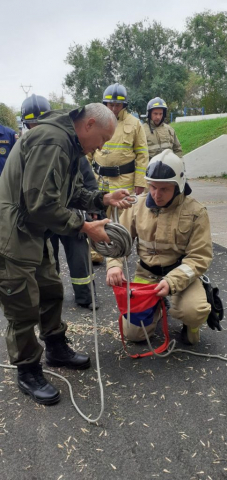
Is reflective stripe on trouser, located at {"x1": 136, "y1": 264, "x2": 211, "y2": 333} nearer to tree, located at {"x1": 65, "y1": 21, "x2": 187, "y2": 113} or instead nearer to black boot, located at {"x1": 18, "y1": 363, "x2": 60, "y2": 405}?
black boot, located at {"x1": 18, "y1": 363, "x2": 60, "y2": 405}

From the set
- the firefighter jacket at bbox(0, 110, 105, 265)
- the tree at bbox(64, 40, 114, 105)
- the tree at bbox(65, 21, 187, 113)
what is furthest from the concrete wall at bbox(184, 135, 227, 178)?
the tree at bbox(64, 40, 114, 105)

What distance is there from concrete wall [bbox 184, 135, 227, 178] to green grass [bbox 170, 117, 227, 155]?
2.77 metres

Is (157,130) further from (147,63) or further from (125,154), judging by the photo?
(147,63)

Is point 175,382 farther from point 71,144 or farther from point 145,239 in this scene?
point 71,144

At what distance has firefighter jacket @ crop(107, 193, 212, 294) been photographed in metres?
3.30

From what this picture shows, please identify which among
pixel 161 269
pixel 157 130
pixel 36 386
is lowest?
pixel 36 386

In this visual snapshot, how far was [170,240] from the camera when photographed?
3443 mm

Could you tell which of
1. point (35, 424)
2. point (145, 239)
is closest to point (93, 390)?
point (35, 424)

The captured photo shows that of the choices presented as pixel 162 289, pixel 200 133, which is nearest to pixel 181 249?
pixel 162 289

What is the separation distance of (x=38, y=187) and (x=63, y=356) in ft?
4.98

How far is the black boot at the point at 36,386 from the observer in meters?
2.87

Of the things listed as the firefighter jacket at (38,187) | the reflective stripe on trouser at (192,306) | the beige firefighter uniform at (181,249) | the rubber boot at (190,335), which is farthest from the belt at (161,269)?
the firefighter jacket at (38,187)

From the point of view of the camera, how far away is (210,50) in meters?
33.9

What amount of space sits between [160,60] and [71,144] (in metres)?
45.3
